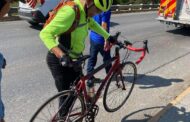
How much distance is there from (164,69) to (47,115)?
4.80 meters

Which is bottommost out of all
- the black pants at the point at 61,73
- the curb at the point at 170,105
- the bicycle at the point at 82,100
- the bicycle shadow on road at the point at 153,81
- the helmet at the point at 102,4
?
the bicycle shadow on road at the point at 153,81

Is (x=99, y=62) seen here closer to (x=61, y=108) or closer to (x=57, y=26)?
(x=61, y=108)

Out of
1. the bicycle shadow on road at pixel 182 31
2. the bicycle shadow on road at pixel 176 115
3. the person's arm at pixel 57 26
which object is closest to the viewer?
the person's arm at pixel 57 26

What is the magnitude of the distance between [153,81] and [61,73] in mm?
3513

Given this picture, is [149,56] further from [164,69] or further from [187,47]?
[187,47]

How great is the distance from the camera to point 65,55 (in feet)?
11.8

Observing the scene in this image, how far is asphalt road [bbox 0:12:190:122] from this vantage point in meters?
5.50

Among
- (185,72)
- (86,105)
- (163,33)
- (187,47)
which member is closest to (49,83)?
(86,105)

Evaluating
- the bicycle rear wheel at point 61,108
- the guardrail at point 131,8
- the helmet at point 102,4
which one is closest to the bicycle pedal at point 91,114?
the bicycle rear wheel at point 61,108

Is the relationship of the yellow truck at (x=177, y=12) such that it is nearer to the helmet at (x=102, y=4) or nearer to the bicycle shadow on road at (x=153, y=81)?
the bicycle shadow on road at (x=153, y=81)

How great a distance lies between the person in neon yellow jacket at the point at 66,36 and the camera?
3.63m

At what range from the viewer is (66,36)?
12.7 ft

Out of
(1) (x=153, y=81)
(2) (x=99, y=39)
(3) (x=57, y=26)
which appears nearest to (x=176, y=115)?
(1) (x=153, y=81)

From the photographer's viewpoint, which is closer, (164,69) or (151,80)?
(151,80)
